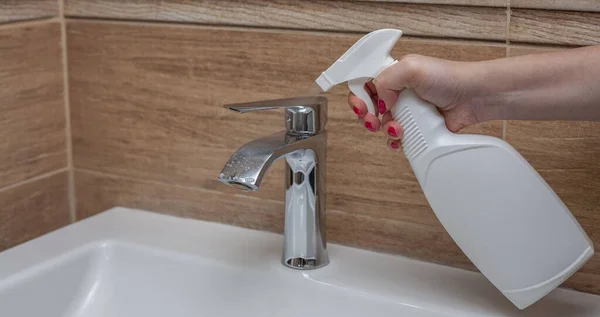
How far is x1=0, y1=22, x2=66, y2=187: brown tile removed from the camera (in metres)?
0.93

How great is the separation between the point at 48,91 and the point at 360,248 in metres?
0.43

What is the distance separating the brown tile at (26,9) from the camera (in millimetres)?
907

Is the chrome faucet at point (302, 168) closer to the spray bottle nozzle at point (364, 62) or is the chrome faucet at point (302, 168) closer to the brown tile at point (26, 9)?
the spray bottle nozzle at point (364, 62)

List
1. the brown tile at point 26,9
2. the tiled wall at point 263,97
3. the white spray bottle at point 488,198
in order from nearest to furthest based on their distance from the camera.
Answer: the white spray bottle at point 488,198
the tiled wall at point 263,97
the brown tile at point 26,9

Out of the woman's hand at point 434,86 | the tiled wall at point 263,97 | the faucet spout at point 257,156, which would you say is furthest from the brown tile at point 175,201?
the woman's hand at point 434,86

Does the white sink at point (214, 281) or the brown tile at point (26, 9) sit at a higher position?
the brown tile at point (26, 9)

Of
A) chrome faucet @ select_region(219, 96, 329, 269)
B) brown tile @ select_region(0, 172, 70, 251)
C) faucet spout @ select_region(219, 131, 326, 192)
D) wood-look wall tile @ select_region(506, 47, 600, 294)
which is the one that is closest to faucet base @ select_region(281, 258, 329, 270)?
chrome faucet @ select_region(219, 96, 329, 269)

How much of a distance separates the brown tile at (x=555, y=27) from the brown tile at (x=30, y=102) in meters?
0.55

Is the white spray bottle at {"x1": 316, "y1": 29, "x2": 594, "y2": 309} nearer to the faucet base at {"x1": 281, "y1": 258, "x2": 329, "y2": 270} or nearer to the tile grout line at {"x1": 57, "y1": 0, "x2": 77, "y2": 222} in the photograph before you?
the faucet base at {"x1": 281, "y1": 258, "x2": 329, "y2": 270}

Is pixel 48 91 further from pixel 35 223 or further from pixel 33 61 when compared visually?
pixel 35 223

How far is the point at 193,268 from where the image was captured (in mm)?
866

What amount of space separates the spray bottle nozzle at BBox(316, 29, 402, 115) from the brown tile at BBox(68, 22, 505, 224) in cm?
11

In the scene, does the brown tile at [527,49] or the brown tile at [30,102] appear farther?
the brown tile at [30,102]

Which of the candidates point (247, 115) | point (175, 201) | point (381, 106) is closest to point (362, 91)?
point (381, 106)
